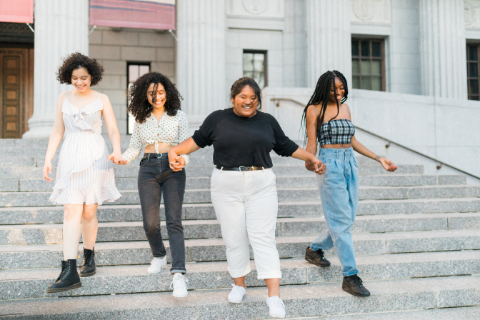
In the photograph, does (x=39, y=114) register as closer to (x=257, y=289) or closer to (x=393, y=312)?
(x=257, y=289)

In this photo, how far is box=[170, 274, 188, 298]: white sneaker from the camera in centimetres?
361

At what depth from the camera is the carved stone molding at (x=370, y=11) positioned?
12.9 metres

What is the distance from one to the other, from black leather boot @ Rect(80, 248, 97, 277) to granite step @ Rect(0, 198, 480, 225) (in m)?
1.28

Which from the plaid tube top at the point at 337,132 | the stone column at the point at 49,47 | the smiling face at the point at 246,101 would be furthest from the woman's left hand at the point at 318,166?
the stone column at the point at 49,47

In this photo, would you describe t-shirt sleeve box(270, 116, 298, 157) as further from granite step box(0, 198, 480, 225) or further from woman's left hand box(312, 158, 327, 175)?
granite step box(0, 198, 480, 225)

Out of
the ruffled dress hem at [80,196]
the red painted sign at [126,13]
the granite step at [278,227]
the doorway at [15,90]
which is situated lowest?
the granite step at [278,227]

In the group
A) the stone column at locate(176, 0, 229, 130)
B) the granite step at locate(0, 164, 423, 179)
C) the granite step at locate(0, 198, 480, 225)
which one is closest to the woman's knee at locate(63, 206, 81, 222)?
the granite step at locate(0, 198, 480, 225)

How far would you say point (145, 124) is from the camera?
396 cm

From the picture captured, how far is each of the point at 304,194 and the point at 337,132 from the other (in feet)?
8.21

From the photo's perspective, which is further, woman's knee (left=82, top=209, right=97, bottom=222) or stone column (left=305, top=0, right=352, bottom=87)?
stone column (left=305, top=0, right=352, bottom=87)

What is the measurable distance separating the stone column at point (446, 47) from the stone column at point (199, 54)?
6526 millimetres

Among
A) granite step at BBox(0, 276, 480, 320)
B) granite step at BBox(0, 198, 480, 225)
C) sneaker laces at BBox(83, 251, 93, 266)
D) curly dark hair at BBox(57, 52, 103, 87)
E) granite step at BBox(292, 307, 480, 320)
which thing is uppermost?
curly dark hair at BBox(57, 52, 103, 87)

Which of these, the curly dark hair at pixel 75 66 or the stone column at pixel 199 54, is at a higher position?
the stone column at pixel 199 54

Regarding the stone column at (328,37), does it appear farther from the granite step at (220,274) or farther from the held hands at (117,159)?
the held hands at (117,159)
